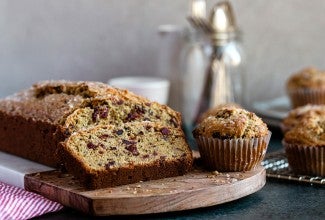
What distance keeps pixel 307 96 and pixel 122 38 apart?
0.95 meters

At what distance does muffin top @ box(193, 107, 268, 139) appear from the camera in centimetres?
239

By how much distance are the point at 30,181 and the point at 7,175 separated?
0.15 m

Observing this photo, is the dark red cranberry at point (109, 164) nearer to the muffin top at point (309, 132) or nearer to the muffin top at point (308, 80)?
the muffin top at point (309, 132)

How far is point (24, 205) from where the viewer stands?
2.15 m

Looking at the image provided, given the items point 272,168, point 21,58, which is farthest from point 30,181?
point 21,58

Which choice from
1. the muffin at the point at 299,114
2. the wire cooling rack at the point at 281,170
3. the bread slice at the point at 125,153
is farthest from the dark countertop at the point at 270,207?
the muffin at the point at 299,114

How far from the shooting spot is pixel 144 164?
2273mm

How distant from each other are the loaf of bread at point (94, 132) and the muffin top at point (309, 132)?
0.44m

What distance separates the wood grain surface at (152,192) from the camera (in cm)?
210

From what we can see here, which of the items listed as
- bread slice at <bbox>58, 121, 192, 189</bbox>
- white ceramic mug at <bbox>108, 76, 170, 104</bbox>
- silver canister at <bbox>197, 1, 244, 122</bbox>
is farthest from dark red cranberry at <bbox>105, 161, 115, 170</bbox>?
silver canister at <bbox>197, 1, 244, 122</bbox>

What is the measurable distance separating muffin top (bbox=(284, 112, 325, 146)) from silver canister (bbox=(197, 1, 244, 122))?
834 millimetres

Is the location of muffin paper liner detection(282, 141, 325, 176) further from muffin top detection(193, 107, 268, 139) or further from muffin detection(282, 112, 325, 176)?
muffin top detection(193, 107, 268, 139)

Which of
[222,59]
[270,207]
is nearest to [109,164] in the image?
[270,207]

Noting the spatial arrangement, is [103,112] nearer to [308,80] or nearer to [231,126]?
[231,126]
